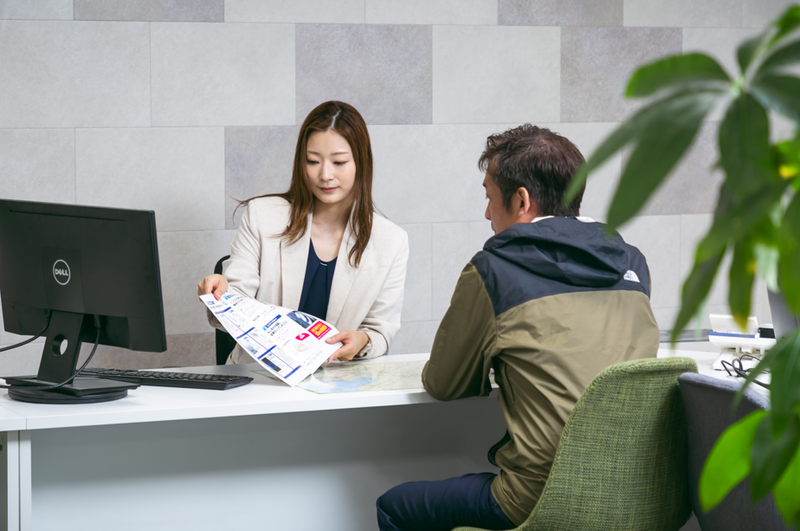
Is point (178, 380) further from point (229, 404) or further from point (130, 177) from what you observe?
point (130, 177)

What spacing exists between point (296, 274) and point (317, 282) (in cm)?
8

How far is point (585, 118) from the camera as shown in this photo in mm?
3656

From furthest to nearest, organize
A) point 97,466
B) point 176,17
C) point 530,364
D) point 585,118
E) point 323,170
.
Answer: point 585,118 → point 176,17 → point 323,170 → point 97,466 → point 530,364

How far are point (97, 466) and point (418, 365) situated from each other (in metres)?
0.85

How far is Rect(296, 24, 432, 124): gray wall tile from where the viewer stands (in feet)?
10.8

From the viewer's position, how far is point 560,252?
1511mm

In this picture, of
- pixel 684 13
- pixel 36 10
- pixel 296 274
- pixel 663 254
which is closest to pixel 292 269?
pixel 296 274

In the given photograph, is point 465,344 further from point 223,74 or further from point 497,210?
point 223,74

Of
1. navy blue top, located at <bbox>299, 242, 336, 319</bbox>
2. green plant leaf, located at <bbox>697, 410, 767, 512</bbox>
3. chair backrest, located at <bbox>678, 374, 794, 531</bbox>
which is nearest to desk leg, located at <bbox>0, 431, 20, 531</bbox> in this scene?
navy blue top, located at <bbox>299, 242, 336, 319</bbox>

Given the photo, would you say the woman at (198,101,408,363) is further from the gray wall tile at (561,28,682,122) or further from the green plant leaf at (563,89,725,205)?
the green plant leaf at (563,89,725,205)

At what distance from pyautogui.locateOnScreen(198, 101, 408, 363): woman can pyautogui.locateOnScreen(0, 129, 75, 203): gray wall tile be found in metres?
1.19

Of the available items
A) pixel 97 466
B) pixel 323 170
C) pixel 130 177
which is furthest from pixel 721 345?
pixel 130 177

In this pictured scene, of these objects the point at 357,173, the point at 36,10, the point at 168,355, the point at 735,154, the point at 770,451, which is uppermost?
the point at 36,10

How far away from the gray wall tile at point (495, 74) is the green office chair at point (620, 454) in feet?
7.60
